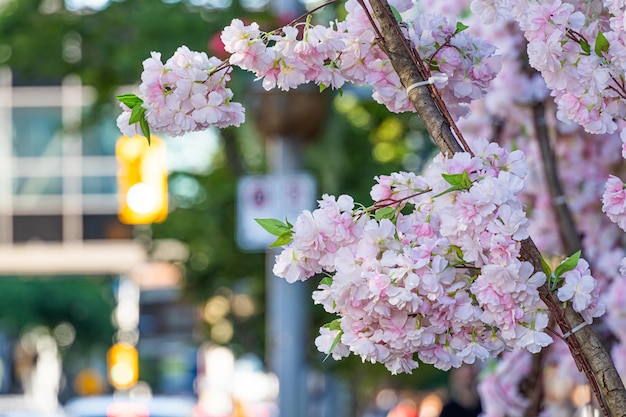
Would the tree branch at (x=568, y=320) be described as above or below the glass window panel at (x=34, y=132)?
below

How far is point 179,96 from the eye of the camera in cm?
219


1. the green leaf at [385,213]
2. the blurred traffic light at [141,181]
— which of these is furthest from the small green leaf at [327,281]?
the blurred traffic light at [141,181]

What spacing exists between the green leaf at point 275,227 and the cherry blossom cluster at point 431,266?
0.08ft

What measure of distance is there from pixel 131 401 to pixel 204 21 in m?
2.85

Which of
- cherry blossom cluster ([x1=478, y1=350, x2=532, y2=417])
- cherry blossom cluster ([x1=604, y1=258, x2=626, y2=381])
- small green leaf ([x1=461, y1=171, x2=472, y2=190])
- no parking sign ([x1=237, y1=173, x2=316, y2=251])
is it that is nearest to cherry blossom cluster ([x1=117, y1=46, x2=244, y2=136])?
small green leaf ([x1=461, y1=171, x2=472, y2=190])

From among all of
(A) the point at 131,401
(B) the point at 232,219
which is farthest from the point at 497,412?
(B) the point at 232,219

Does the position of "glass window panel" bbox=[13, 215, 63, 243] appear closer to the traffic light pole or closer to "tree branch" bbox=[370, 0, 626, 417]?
the traffic light pole

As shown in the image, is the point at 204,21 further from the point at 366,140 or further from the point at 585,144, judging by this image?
the point at 585,144

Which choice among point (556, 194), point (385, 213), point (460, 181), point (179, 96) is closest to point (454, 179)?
point (460, 181)

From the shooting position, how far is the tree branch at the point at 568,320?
2.08 metres

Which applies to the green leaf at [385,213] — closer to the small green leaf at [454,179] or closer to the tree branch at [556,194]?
the small green leaf at [454,179]

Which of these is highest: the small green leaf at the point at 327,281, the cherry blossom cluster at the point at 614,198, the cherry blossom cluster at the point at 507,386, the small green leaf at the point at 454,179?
the small green leaf at the point at 454,179

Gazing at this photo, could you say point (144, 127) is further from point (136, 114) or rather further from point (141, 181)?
point (141, 181)

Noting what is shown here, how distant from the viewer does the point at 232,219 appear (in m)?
13.7
